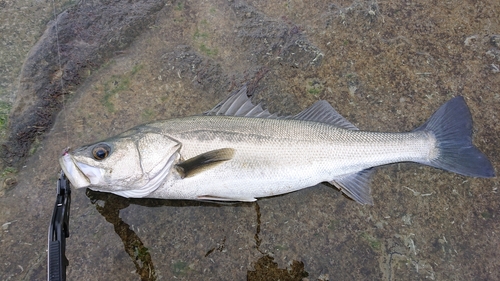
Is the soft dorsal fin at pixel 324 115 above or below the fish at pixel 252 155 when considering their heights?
above

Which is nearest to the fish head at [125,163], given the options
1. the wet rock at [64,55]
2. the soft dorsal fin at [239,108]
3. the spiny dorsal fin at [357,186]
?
the soft dorsal fin at [239,108]

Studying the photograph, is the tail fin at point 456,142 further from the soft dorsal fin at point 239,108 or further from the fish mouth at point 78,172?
the fish mouth at point 78,172

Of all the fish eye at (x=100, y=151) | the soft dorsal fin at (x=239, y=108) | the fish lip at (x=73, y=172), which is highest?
the soft dorsal fin at (x=239, y=108)

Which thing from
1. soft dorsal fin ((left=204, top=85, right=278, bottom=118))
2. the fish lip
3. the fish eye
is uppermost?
soft dorsal fin ((left=204, top=85, right=278, bottom=118))

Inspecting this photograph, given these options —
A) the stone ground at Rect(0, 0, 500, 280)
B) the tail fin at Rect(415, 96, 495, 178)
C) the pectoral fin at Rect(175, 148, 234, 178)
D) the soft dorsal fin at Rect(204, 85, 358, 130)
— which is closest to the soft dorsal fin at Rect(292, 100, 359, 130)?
the soft dorsal fin at Rect(204, 85, 358, 130)

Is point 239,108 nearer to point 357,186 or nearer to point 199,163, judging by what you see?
point 199,163

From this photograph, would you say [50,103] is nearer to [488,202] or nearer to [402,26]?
[402,26]

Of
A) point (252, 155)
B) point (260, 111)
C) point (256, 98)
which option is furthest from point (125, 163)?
point (256, 98)

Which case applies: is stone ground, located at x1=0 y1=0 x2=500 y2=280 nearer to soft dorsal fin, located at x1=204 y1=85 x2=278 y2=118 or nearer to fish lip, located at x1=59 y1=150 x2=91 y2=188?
soft dorsal fin, located at x1=204 y1=85 x2=278 y2=118
